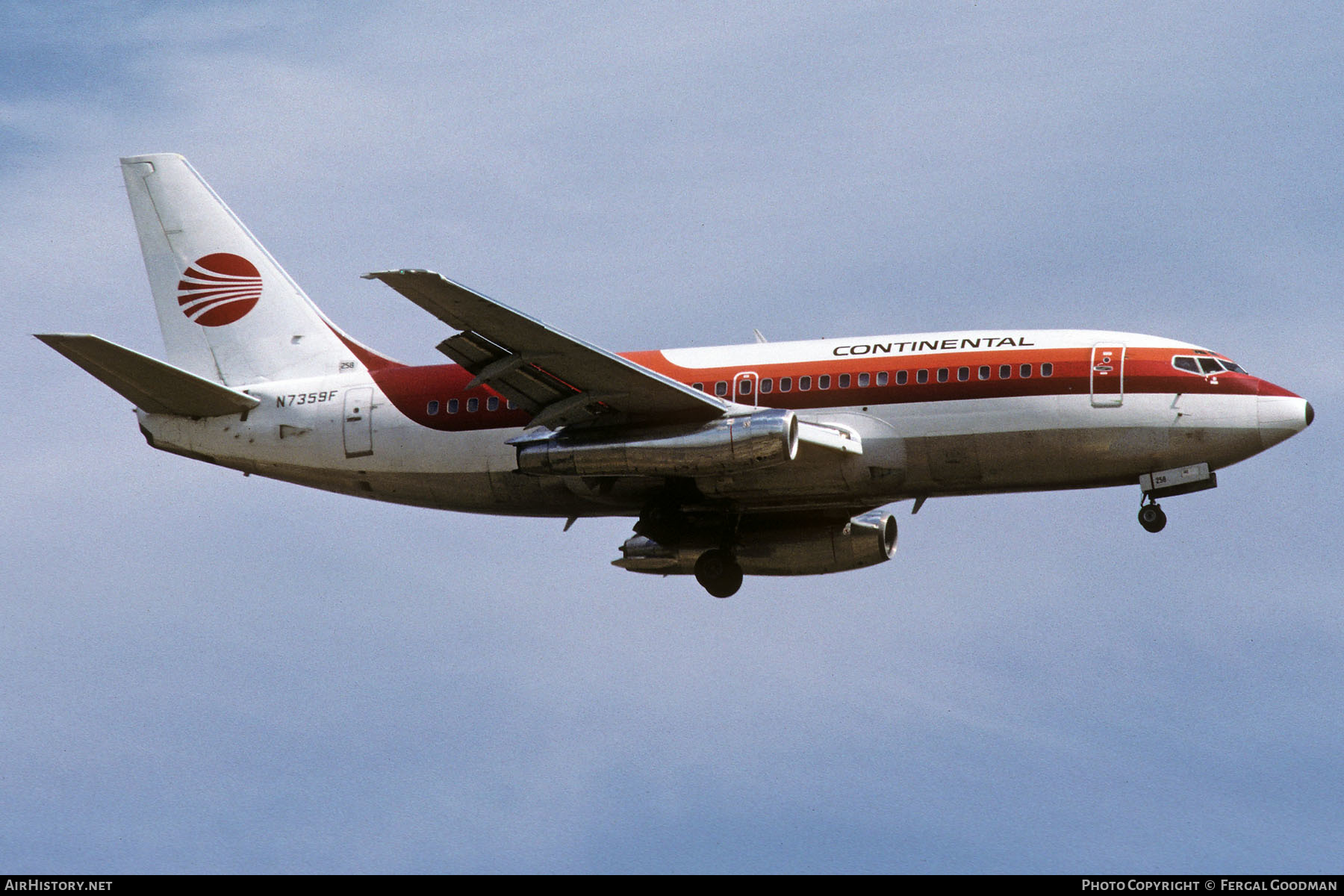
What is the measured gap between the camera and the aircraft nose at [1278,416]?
34.5m

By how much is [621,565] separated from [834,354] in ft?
26.5

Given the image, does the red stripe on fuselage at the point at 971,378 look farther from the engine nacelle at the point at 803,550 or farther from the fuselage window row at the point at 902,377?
the engine nacelle at the point at 803,550

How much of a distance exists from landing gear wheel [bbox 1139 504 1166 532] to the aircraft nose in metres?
2.51

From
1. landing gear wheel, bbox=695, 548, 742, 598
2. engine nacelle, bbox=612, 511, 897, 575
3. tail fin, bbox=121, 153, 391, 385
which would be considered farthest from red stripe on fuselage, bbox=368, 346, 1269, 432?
tail fin, bbox=121, 153, 391, 385

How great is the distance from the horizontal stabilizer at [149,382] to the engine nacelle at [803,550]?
10290mm

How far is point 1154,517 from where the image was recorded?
116 ft

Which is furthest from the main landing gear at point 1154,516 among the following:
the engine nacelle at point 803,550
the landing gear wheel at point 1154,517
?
the engine nacelle at point 803,550

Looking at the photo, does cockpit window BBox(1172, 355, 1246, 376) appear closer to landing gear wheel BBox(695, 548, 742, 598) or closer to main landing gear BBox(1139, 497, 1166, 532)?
main landing gear BBox(1139, 497, 1166, 532)

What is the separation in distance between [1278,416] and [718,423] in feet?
37.9

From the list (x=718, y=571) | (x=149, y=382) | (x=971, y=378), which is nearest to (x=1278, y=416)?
(x=971, y=378)

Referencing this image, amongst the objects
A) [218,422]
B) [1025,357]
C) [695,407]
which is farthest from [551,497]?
[1025,357]

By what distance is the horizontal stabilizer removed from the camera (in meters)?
36.3

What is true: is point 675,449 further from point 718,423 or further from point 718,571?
point 718,571
